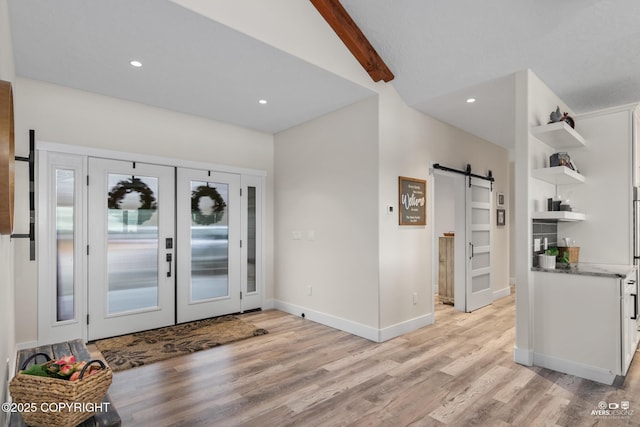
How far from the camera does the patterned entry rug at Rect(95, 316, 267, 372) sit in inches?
134

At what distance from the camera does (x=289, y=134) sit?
17.1ft

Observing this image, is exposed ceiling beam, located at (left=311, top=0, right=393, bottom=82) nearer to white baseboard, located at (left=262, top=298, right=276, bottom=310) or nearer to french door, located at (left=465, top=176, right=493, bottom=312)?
french door, located at (left=465, top=176, right=493, bottom=312)

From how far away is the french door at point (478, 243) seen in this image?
205 inches

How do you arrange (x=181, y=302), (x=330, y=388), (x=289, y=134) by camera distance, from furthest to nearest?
1. (x=289, y=134)
2. (x=181, y=302)
3. (x=330, y=388)

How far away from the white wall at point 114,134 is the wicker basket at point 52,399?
234 centimetres

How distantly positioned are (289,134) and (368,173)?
1711mm

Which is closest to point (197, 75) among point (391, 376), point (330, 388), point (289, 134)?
point (289, 134)

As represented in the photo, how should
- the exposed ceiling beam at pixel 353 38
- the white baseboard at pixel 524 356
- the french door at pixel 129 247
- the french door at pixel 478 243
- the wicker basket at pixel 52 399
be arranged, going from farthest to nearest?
1. the french door at pixel 478 243
2. the french door at pixel 129 247
3. the exposed ceiling beam at pixel 353 38
4. the white baseboard at pixel 524 356
5. the wicker basket at pixel 52 399

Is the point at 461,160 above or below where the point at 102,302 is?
above

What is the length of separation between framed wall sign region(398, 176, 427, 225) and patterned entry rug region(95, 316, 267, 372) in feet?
7.27

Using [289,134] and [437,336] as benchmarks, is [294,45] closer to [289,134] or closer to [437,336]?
[289,134]

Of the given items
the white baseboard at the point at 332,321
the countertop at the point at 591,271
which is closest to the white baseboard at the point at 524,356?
the countertop at the point at 591,271

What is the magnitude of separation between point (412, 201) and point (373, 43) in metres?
1.87

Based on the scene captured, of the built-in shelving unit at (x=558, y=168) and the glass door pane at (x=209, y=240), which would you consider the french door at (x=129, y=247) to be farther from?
the built-in shelving unit at (x=558, y=168)
